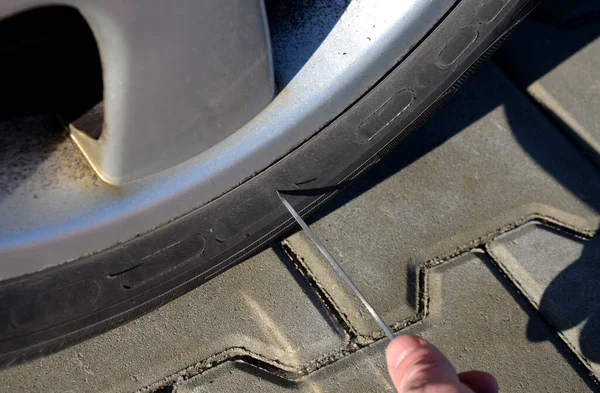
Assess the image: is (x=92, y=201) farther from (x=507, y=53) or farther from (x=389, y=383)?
(x=507, y=53)

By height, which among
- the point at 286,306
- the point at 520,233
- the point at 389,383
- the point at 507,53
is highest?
the point at 507,53

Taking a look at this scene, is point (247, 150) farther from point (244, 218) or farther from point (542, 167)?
point (542, 167)

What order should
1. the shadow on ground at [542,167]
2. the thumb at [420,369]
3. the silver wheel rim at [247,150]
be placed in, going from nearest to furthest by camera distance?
the thumb at [420,369] < the silver wheel rim at [247,150] < the shadow on ground at [542,167]

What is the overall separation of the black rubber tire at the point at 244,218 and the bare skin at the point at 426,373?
38 centimetres

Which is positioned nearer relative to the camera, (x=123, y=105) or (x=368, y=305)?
(x=123, y=105)

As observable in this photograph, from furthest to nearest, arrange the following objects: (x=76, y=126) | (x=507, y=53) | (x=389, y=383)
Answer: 1. (x=507, y=53)
2. (x=389, y=383)
3. (x=76, y=126)

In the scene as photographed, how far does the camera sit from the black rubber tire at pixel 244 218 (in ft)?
3.59

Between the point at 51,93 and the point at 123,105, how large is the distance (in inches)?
7.3

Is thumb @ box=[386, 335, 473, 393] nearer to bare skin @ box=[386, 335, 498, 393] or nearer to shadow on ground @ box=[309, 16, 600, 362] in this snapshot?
bare skin @ box=[386, 335, 498, 393]

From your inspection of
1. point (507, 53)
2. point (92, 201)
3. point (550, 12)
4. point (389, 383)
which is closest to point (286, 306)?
point (389, 383)

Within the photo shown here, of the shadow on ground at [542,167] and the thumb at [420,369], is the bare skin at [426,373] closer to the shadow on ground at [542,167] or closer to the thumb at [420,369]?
the thumb at [420,369]

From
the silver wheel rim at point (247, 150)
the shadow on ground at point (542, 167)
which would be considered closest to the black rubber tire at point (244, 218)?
the silver wheel rim at point (247, 150)

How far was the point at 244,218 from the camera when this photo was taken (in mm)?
1203

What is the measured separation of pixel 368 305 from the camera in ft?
4.08
